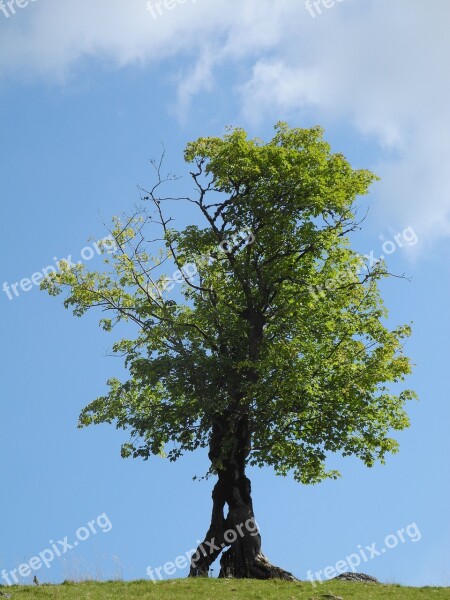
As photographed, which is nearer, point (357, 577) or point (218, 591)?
point (218, 591)

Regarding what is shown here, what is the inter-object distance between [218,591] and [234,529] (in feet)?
20.6

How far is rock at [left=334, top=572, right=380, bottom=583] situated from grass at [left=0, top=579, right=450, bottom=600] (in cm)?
246

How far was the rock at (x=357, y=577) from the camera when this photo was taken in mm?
30375

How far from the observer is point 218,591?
24.7 metres

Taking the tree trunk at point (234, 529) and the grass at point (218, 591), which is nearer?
the grass at point (218, 591)

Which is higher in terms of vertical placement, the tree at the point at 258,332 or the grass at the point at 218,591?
the tree at the point at 258,332

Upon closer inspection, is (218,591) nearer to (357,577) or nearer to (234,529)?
(234,529)

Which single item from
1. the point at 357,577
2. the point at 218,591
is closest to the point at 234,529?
the point at 357,577

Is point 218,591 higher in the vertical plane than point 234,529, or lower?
lower

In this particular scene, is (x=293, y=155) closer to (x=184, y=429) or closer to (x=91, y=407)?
(x=184, y=429)

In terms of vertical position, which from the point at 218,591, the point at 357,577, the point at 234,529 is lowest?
the point at 218,591

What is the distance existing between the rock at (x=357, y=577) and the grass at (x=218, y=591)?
8.08ft

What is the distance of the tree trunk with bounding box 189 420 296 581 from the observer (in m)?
30.1

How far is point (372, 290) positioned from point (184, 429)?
1103 centimetres
